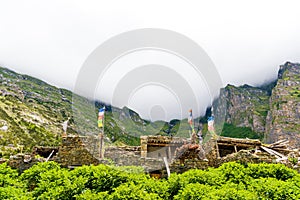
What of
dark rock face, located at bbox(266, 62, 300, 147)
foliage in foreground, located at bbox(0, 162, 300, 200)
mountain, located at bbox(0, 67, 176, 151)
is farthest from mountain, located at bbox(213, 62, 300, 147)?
foliage in foreground, located at bbox(0, 162, 300, 200)

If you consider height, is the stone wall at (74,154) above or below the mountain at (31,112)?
below

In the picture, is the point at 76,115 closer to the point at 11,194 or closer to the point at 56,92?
the point at 11,194

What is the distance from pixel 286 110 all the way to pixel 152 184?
A: 10003cm

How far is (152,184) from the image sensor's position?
11.7 metres

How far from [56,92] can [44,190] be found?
112 metres

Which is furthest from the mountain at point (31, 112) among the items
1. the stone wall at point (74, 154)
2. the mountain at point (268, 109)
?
the mountain at point (268, 109)

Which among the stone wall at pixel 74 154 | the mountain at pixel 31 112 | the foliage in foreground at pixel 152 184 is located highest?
the mountain at pixel 31 112

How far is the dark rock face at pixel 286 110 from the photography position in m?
90.8

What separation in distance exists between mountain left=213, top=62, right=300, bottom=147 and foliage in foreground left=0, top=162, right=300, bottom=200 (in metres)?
72.1

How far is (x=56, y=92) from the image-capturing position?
117938 millimetres

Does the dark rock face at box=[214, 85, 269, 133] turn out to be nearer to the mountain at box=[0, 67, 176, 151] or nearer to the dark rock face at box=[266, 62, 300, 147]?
the dark rock face at box=[266, 62, 300, 147]

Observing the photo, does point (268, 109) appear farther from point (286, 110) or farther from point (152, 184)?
point (152, 184)

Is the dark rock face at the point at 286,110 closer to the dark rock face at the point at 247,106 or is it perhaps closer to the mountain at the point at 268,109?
the mountain at the point at 268,109

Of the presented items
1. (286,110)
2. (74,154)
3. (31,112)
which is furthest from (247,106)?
(74,154)
